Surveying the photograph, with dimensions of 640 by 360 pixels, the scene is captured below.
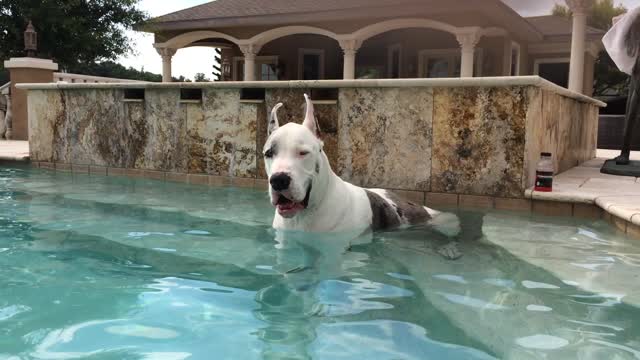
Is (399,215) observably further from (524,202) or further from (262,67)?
(262,67)

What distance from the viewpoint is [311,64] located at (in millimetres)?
22938

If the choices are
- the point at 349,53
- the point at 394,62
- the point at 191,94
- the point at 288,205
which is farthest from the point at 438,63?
the point at 288,205

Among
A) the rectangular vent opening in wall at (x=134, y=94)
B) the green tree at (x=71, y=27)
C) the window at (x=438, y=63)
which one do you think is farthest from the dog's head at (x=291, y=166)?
the green tree at (x=71, y=27)

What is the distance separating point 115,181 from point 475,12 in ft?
37.3

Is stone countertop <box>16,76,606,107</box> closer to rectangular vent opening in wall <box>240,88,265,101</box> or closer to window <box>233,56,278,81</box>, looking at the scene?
rectangular vent opening in wall <box>240,88,265,101</box>

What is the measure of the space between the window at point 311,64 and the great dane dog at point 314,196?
17.8m

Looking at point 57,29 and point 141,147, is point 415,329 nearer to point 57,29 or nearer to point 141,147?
point 141,147

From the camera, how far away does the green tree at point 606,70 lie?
104ft

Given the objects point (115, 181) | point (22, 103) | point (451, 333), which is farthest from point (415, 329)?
point (22, 103)

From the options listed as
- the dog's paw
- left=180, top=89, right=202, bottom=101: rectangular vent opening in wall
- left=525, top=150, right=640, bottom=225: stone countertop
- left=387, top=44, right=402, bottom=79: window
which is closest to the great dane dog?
the dog's paw

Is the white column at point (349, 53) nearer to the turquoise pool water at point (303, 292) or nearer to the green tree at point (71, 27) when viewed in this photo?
the green tree at point (71, 27)

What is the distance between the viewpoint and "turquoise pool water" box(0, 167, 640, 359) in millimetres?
2529

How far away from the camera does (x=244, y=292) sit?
A: 3.29 meters

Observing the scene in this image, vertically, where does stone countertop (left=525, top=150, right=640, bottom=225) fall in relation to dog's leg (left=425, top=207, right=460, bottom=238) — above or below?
above
